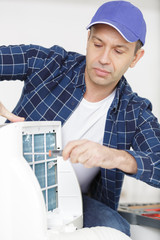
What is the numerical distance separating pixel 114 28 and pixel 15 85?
90cm

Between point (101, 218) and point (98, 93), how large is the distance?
47 centimetres

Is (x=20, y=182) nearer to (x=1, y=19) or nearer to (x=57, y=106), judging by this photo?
(x=57, y=106)

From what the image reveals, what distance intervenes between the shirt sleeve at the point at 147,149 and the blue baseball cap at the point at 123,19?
31cm

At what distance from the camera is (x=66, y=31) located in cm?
209

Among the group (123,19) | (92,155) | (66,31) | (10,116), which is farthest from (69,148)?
(66,31)

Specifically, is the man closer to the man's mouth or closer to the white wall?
the man's mouth

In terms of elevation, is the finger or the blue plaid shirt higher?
the blue plaid shirt

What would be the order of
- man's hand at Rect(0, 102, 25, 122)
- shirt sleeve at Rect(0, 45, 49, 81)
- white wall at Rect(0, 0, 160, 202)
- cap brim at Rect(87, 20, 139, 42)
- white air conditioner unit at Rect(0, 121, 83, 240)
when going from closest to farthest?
1. white air conditioner unit at Rect(0, 121, 83, 240)
2. man's hand at Rect(0, 102, 25, 122)
3. cap brim at Rect(87, 20, 139, 42)
4. shirt sleeve at Rect(0, 45, 49, 81)
5. white wall at Rect(0, 0, 160, 202)

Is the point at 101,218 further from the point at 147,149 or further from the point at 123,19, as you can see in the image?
the point at 123,19

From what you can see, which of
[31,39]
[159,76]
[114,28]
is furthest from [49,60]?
[159,76]

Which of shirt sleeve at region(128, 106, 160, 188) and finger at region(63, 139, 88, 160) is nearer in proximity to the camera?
finger at region(63, 139, 88, 160)

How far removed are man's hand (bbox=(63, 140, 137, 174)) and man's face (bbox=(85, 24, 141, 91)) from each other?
0.34 metres

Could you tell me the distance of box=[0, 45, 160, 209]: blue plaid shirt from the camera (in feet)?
4.57

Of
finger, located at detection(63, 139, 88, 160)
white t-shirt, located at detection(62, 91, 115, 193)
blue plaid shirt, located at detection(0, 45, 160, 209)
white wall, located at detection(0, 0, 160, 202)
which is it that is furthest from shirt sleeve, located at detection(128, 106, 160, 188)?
white wall, located at detection(0, 0, 160, 202)
